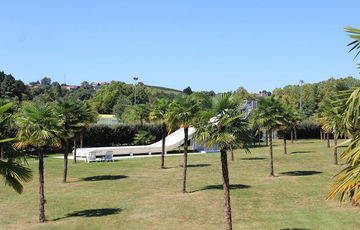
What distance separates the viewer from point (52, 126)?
18219 mm

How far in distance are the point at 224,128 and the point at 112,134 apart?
3847cm

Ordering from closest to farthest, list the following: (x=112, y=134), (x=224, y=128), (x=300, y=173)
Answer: (x=224, y=128), (x=300, y=173), (x=112, y=134)

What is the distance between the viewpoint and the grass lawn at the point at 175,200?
16.7 m

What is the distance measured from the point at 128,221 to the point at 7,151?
349 inches

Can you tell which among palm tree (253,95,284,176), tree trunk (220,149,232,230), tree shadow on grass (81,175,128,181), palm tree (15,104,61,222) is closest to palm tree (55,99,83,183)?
tree shadow on grass (81,175,128,181)

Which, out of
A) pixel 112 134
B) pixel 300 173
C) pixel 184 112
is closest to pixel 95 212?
pixel 184 112

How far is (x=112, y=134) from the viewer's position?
169 feet

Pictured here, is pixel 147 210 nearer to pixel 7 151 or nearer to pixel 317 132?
pixel 7 151

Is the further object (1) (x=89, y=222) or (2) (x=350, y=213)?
(2) (x=350, y=213)

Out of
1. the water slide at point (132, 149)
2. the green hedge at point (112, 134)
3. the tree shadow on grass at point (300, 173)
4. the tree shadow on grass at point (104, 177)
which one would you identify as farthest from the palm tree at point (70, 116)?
the green hedge at point (112, 134)

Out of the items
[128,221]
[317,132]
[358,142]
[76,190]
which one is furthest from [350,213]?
[317,132]

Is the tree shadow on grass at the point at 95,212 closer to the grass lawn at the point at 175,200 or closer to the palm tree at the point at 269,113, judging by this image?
the grass lawn at the point at 175,200

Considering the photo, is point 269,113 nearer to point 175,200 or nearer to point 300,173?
point 300,173

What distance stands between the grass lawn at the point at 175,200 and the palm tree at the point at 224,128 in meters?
3.76
